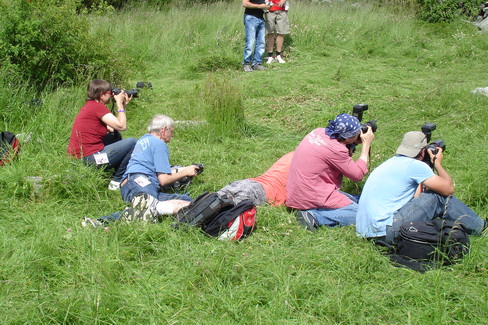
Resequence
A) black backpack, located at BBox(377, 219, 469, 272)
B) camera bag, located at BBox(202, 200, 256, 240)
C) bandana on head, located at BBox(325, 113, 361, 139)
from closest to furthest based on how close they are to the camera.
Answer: black backpack, located at BBox(377, 219, 469, 272), camera bag, located at BBox(202, 200, 256, 240), bandana on head, located at BBox(325, 113, 361, 139)

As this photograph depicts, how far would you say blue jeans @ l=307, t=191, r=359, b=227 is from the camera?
4285mm

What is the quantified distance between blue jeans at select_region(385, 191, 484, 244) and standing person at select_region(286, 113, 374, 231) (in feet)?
1.68

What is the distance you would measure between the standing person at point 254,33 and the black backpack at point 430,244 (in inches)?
258

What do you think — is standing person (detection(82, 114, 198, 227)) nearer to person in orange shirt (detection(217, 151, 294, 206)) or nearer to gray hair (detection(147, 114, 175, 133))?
gray hair (detection(147, 114, 175, 133))

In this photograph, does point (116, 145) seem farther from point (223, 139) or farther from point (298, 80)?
point (298, 80)

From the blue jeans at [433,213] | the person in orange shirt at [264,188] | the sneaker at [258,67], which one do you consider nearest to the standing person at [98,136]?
the person in orange shirt at [264,188]

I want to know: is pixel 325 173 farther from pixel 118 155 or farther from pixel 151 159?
pixel 118 155

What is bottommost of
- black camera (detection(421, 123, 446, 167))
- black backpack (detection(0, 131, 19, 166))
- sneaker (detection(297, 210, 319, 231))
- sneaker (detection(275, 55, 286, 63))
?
sneaker (detection(275, 55, 286, 63))

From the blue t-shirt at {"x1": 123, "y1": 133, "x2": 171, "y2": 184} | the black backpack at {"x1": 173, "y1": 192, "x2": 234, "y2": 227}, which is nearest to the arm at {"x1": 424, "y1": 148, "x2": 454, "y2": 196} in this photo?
the black backpack at {"x1": 173, "y1": 192, "x2": 234, "y2": 227}

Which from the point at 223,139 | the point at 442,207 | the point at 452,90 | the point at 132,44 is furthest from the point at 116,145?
the point at 132,44

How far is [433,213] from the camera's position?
390cm

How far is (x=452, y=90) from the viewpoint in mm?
7332

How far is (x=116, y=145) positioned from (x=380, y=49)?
7.34m

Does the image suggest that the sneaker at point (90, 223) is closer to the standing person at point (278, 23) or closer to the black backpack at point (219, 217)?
the black backpack at point (219, 217)
